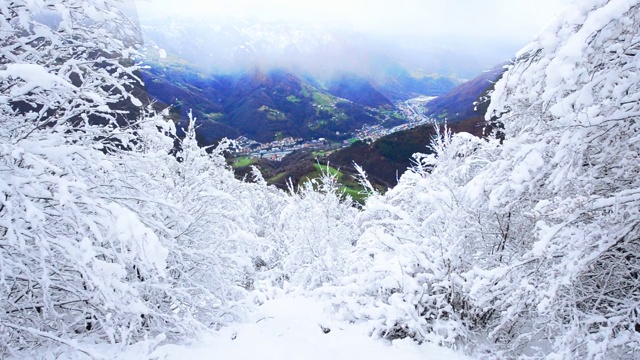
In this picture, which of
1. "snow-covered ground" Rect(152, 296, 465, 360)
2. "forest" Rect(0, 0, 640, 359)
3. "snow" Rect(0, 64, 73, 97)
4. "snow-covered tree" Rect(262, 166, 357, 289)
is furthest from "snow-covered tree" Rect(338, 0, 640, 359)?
"snow" Rect(0, 64, 73, 97)

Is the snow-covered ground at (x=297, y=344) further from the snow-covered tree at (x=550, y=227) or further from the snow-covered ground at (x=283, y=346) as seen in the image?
the snow-covered tree at (x=550, y=227)

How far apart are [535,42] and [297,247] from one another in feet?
37.8

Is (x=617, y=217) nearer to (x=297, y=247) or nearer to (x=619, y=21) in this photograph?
(x=619, y=21)

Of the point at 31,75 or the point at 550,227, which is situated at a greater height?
the point at 31,75

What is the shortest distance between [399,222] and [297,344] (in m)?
3.08

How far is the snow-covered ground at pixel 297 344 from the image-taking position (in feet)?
17.3

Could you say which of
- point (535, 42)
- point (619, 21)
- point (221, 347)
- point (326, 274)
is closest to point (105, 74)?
point (221, 347)

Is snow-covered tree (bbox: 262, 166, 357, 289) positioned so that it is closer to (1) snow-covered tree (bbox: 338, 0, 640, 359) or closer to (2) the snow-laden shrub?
(2) the snow-laden shrub

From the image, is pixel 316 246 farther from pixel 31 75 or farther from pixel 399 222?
pixel 31 75

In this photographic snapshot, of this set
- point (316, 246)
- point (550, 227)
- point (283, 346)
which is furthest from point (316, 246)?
point (550, 227)

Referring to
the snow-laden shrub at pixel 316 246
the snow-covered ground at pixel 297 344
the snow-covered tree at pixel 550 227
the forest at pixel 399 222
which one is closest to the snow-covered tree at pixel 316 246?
the snow-laden shrub at pixel 316 246

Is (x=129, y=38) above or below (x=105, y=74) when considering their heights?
above

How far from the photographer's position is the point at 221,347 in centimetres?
551

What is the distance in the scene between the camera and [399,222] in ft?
24.4
